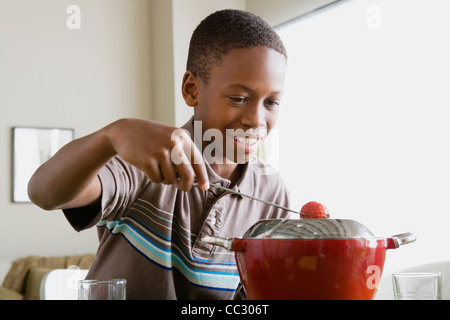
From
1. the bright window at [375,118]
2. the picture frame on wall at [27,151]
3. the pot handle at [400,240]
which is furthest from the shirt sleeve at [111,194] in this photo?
the picture frame on wall at [27,151]

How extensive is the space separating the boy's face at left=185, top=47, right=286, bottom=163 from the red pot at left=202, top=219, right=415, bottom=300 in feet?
1.08

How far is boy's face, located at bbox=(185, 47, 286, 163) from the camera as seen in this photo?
94 centimetres

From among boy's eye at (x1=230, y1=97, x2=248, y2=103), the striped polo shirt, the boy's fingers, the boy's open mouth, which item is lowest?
the striped polo shirt

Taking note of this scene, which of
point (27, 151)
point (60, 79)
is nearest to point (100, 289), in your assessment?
point (27, 151)

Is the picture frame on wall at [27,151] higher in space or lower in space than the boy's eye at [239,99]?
lower

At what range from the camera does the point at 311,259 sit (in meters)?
0.61

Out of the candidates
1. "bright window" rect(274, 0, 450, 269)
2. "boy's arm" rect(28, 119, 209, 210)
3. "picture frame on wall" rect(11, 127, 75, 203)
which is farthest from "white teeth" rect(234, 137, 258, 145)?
"picture frame on wall" rect(11, 127, 75, 203)

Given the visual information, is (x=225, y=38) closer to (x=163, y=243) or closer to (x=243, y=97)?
(x=243, y=97)

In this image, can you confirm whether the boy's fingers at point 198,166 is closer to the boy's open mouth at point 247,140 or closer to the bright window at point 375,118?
the boy's open mouth at point 247,140

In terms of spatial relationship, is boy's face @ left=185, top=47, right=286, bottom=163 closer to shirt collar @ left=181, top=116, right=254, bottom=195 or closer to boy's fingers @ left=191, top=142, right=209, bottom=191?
shirt collar @ left=181, top=116, right=254, bottom=195

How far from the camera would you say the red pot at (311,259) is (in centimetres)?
62
